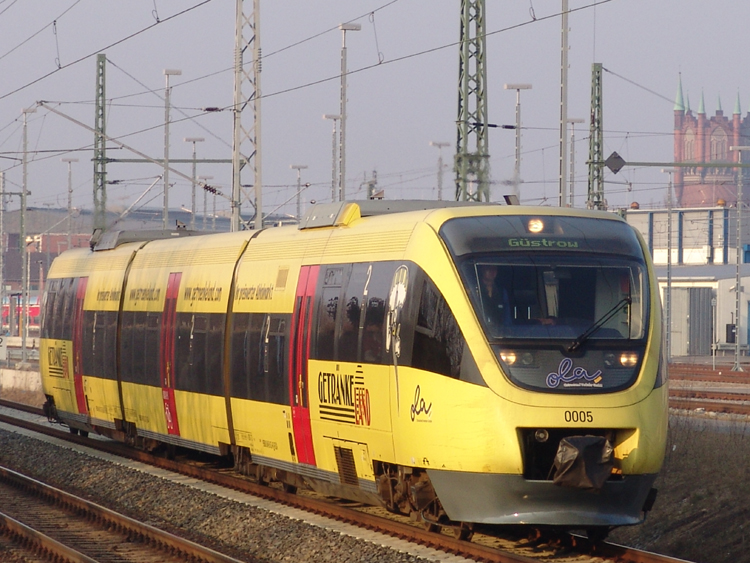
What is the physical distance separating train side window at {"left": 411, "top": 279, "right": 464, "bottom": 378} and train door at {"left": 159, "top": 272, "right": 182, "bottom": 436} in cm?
762

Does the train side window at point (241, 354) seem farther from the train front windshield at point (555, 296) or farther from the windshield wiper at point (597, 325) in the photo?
the windshield wiper at point (597, 325)

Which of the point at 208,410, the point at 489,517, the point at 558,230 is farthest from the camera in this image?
the point at 208,410

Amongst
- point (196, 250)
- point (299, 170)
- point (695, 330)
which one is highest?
point (299, 170)

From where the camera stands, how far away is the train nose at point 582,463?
1049 centimetres

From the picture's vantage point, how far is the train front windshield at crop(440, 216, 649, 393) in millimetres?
10844

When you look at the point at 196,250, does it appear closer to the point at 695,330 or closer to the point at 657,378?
the point at 657,378

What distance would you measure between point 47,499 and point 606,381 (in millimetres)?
9038

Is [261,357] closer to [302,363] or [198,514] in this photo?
[302,363]

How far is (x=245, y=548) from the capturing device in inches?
503

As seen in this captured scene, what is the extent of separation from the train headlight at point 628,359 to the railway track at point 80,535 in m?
3.82

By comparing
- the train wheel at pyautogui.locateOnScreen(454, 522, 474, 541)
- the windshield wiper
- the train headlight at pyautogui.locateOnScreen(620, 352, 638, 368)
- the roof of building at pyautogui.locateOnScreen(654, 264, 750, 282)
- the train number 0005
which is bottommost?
the train wheel at pyautogui.locateOnScreen(454, 522, 474, 541)

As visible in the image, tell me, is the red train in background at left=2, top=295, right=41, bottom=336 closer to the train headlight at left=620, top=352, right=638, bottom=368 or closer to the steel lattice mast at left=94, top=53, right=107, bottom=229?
the steel lattice mast at left=94, top=53, right=107, bottom=229

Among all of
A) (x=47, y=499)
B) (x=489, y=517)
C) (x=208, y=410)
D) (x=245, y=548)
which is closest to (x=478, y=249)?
(x=489, y=517)

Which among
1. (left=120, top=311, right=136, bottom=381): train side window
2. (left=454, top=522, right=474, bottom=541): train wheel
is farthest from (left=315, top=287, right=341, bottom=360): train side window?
(left=120, top=311, right=136, bottom=381): train side window
